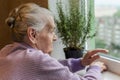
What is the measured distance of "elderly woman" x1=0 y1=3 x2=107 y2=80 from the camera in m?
0.96

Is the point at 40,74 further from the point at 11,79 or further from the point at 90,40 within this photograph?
the point at 90,40

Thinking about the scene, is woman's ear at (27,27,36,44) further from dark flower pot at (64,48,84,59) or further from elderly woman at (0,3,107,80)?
dark flower pot at (64,48,84,59)

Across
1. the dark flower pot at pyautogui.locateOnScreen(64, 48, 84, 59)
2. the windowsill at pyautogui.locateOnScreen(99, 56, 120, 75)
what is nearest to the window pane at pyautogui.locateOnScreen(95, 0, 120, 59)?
the windowsill at pyautogui.locateOnScreen(99, 56, 120, 75)

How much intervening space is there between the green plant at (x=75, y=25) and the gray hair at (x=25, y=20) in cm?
36

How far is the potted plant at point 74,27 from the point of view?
1.41 meters

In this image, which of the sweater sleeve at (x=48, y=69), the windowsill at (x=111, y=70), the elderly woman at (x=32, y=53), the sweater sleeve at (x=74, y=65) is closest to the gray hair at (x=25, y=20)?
the elderly woman at (x=32, y=53)

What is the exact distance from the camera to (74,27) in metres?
1.41

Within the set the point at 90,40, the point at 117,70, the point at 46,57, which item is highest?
the point at 46,57

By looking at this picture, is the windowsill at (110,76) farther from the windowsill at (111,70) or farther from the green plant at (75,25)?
the green plant at (75,25)

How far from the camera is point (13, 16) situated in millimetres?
1079

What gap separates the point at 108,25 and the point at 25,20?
0.61m

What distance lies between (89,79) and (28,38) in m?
0.32

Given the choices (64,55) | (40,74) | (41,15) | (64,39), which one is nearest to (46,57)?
(40,74)

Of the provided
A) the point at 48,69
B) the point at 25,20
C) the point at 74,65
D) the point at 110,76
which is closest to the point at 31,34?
the point at 25,20
